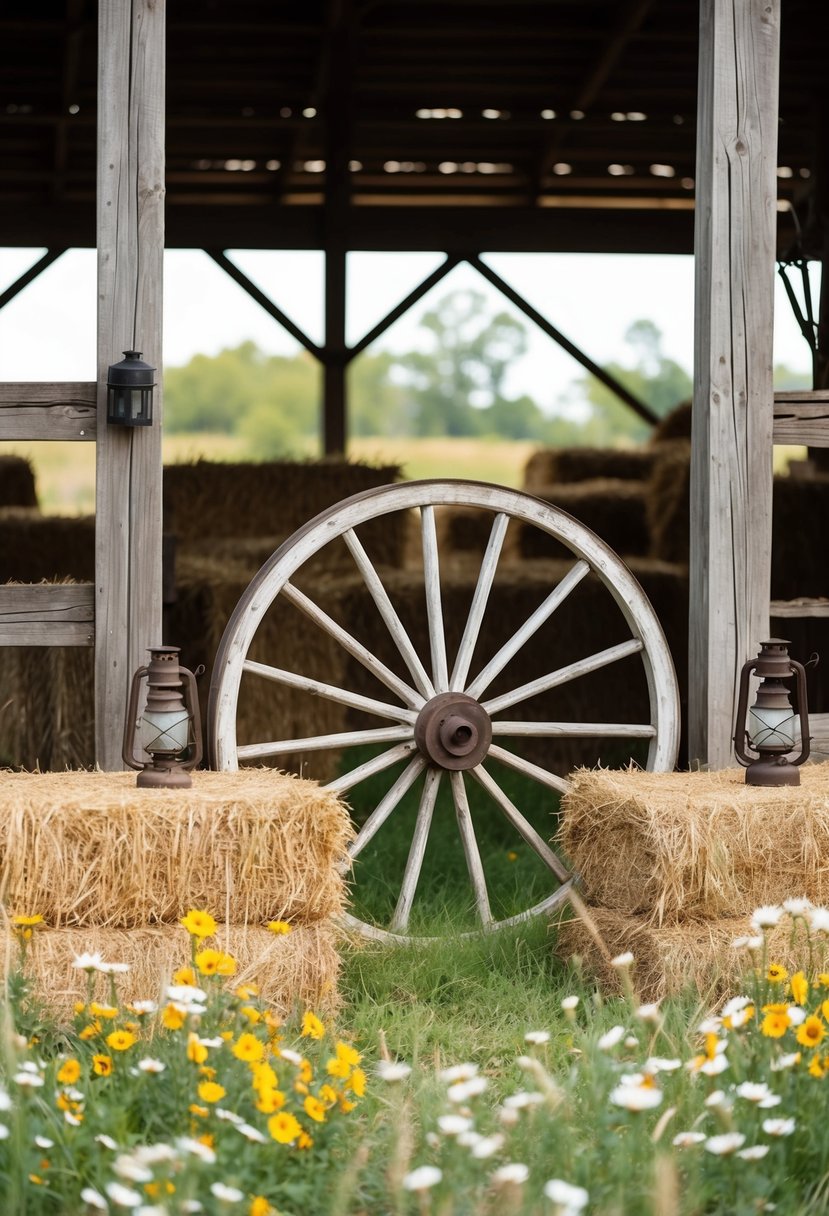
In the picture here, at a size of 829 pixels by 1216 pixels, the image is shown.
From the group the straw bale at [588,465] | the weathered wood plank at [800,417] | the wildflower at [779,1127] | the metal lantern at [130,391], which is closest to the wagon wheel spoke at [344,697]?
the metal lantern at [130,391]

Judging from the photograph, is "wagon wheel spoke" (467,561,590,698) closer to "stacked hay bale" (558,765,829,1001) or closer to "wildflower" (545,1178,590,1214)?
"stacked hay bale" (558,765,829,1001)

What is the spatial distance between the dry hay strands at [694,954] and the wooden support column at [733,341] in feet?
2.13

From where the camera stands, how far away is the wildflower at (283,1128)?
1.87 m

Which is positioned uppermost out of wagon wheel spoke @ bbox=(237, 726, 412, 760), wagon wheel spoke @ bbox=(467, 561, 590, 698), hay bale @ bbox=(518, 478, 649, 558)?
hay bale @ bbox=(518, 478, 649, 558)

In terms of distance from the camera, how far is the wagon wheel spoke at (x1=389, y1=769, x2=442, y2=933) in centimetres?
352

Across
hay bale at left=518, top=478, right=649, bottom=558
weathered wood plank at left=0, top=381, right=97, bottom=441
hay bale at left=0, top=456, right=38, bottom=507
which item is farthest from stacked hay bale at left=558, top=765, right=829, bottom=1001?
hay bale at left=0, top=456, right=38, bottom=507

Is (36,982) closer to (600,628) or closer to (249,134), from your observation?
(600,628)

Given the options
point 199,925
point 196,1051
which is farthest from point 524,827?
point 196,1051

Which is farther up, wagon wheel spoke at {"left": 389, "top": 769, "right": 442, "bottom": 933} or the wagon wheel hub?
the wagon wheel hub

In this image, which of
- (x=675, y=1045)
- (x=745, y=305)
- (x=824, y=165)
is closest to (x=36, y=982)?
(x=675, y=1045)

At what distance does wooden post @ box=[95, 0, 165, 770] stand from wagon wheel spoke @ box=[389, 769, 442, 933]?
77cm

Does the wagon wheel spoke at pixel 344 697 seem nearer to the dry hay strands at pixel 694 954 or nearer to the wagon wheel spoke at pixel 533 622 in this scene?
the wagon wheel spoke at pixel 533 622

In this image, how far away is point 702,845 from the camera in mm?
2988

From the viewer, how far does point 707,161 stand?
142 inches
